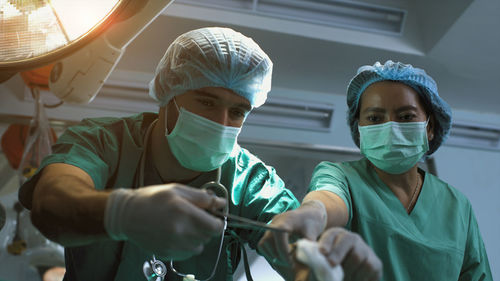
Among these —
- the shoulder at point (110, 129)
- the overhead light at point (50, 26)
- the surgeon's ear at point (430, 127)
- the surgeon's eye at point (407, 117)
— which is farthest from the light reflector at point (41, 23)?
the surgeon's ear at point (430, 127)

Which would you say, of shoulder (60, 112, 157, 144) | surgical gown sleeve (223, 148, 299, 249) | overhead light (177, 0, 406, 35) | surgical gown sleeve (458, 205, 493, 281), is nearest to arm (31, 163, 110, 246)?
shoulder (60, 112, 157, 144)

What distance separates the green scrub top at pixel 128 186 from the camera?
1059mm

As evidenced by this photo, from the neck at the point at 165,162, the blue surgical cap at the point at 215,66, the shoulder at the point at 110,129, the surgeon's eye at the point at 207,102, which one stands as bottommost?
the neck at the point at 165,162

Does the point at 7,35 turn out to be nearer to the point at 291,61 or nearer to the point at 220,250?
the point at 220,250

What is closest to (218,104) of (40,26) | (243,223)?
(243,223)

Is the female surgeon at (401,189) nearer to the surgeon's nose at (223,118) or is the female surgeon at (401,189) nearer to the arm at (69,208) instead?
the surgeon's nose at (223,118)

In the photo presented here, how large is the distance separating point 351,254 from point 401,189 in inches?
25.7

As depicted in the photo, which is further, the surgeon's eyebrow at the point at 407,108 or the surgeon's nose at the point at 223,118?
the surgeon's eyebrow at the point at 407,108

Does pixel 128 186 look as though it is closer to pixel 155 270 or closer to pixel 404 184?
pixel 155 270

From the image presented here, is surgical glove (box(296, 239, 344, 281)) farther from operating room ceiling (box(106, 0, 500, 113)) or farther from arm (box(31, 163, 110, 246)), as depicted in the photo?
operating room ceiling (box(106, 0, 500, 113))

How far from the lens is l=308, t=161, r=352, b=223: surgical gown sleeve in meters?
1.26

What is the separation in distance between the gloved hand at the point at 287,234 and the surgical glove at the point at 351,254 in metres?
0.04

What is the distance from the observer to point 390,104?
1.38 meters

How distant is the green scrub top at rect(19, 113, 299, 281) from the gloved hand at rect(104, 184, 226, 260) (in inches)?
8.1
